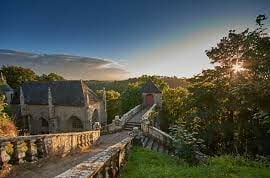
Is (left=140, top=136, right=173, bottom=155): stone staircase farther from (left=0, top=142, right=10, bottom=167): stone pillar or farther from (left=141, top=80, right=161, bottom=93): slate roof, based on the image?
(left=141, top=80, right=161, bottom=93): slate roof

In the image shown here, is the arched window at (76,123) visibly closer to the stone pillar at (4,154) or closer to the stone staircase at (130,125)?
the stone staircase at (130,125)

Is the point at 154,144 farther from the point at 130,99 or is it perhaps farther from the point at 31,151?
the point at 130,99

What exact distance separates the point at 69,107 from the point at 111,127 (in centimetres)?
1240

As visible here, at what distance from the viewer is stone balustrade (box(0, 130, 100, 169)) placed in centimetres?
807

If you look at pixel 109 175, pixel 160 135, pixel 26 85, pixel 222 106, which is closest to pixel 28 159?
pixel 109 175

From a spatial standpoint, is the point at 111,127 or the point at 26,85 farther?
the point at 26,85

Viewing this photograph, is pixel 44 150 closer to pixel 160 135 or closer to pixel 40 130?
pixel 160 135

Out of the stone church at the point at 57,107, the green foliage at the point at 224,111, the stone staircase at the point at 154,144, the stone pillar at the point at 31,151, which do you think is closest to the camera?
the stone pillar at the point at 31,151

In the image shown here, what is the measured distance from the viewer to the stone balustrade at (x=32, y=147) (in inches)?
318

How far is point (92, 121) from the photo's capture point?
41688mm

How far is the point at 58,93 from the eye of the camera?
4344 centimetres

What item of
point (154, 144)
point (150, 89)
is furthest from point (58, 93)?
point (154, 144)

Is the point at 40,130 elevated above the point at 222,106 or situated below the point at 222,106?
below

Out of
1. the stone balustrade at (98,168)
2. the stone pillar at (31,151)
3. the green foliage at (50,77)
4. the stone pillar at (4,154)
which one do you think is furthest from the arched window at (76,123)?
the stone balustrade at (98,168)
